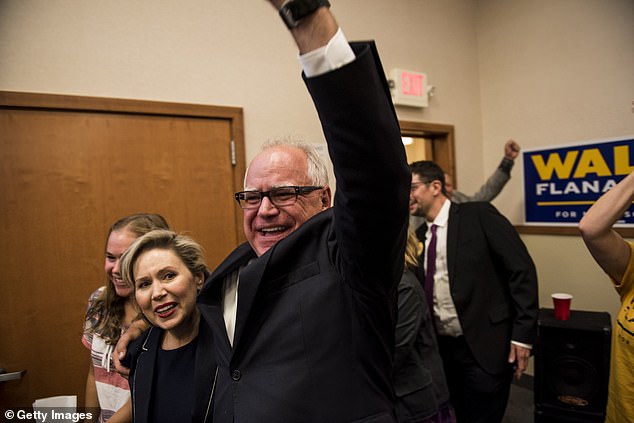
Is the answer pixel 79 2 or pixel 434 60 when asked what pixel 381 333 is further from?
pixel 434 60

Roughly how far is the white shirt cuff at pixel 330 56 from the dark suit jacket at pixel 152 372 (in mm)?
875

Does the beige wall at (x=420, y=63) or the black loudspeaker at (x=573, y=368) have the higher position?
the beige wall at (x=420, y=63)

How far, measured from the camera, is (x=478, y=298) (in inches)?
82.1

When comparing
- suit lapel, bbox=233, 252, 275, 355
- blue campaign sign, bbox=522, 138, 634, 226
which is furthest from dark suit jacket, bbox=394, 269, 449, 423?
blue campaign sign, bbox=522, 138, 634, 226

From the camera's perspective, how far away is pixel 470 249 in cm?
214

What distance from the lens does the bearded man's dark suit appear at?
6.79ft

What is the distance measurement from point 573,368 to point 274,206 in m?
2.14

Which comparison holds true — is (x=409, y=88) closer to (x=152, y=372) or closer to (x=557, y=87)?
(x=557, y=87)

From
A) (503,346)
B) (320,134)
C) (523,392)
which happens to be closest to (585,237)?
(503,346)

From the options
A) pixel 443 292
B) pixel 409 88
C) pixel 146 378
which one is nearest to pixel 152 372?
pixel 146 378

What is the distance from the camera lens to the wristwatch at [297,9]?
20.3 inches

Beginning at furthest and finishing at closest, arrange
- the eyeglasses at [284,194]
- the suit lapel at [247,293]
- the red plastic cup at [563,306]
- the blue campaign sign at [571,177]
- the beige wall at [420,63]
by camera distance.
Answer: the blue campaign sign at [571,177]
the red plastic cup at [563,306]
the beige wall at [420,63]
the eyeglasses at [284,194]
the suit lapel at [247,293]

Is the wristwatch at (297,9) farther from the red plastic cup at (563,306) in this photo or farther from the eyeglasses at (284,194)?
the red plastic cup at (563,306)

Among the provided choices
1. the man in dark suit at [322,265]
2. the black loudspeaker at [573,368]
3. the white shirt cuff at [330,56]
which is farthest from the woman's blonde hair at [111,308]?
the black loudspeaker at [573,368]
